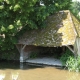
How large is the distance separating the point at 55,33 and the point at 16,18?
3.68m

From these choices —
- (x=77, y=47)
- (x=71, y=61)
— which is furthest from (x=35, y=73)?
(x=77, y=47)

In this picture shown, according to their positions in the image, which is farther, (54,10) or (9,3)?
(54,10)

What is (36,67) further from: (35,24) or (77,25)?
(77,25)

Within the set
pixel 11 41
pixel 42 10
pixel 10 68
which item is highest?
pixel 42 10

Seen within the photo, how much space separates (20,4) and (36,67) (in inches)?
217

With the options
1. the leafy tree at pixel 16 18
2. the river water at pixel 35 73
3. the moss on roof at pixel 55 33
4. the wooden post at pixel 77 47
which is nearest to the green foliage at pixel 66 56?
the wooden post at pixel 77 47

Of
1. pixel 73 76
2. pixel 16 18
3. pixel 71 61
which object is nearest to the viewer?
pixel 73 76

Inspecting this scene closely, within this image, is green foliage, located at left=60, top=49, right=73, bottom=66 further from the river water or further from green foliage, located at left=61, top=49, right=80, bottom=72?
the river water

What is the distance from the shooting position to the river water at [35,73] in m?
15.1

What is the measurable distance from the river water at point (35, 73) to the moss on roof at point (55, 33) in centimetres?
209

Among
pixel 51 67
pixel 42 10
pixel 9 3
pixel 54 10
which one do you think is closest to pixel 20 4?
pixel 9 3

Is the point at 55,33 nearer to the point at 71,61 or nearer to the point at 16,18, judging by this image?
the point at 71,61

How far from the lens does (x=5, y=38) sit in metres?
19.0

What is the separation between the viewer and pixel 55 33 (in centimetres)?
1861
